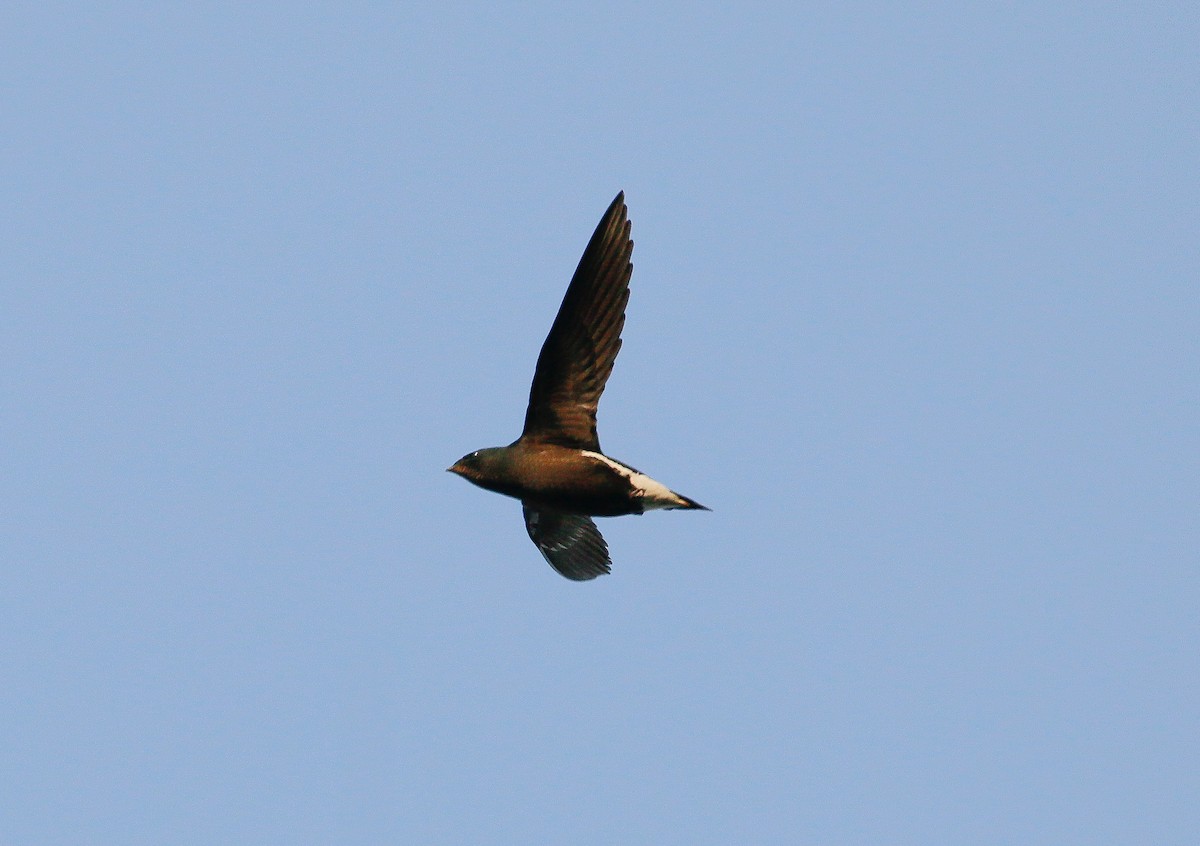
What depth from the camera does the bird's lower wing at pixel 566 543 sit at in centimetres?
1538

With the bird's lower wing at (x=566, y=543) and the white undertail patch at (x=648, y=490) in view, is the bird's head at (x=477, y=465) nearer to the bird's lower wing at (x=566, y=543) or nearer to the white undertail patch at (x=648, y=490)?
the white undertail patch at (x=648, y=490)

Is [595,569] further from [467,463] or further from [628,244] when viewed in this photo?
[628,244]

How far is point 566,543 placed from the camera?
607 inches

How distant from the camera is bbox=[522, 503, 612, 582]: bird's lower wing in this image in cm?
1538

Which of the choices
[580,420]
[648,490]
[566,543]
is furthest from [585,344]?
[566,543]

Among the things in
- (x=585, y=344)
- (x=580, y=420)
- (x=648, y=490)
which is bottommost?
(x=648, y=490)

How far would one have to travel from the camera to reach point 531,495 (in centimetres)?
1398

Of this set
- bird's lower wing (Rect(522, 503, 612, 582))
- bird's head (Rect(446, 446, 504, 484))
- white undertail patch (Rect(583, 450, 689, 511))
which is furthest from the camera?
bird's lower wing (Rect(522, 503, 612, 582))

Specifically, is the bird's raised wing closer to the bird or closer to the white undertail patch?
the bird

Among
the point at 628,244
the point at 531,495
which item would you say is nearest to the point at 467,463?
the point at 531,495

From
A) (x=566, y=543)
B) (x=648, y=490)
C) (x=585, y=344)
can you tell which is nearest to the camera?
(x=648, y=490)

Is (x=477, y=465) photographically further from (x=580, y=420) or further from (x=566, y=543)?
(x=566, y=543)

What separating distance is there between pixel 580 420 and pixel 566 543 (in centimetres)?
179

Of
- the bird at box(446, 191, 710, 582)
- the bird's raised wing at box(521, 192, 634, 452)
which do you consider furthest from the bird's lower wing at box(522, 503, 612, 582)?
the bird's raised wing at box(521, 192, 634, 452)
